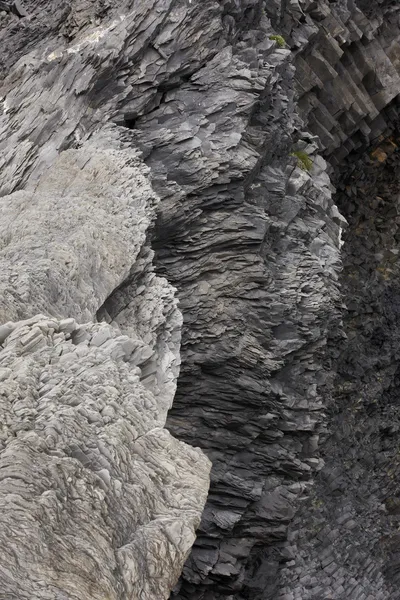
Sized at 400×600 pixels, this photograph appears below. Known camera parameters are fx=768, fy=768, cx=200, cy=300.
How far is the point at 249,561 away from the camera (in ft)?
63.2

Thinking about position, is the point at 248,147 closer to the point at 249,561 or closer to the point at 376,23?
the point at 249,561

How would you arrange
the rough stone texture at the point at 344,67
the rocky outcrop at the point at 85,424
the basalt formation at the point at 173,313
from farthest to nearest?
the rough stone texture at the point at 344,67
the basalt formation at the point at 173,313
the rocky outcrop at the point at 85,424

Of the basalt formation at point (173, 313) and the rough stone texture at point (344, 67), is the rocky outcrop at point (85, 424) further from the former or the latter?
the rough stone texture at point (344, 67)

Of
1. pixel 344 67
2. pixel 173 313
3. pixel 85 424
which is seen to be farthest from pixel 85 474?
pixel 344 67

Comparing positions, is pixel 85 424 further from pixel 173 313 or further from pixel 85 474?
pixel 173 313

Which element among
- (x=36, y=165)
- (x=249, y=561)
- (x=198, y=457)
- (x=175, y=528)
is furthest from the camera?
Answer: (x=249, y=561)

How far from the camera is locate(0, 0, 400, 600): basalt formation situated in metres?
8.35

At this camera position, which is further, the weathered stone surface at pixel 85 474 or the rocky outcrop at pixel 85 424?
the rocky outcrop at pixel 85 424

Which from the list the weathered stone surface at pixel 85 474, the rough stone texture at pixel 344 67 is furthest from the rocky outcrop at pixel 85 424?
the rough stone texture at pixel 344 67

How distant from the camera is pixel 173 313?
1462 centimetres

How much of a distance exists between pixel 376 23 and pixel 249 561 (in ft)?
75.1

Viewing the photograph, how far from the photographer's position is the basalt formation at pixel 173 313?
8.35 m

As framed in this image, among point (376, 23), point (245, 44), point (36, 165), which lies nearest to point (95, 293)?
point (36, 165)

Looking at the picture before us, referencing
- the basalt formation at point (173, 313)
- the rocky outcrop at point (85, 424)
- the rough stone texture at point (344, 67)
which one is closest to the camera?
the rocky outcrop at point (85, 424)
